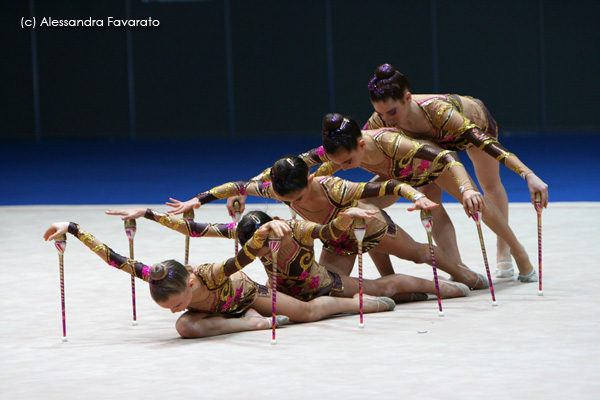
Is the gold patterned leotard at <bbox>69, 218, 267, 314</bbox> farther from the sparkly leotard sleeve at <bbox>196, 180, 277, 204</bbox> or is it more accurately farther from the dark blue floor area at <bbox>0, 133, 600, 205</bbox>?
the dark blue floor area at <bbox>0, 133, 600, 205</bbox>

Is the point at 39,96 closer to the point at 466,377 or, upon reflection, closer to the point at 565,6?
the point at 565,6

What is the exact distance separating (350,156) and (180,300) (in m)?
1.18

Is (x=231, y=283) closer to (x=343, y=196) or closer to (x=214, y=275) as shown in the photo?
(x=214, y=275)

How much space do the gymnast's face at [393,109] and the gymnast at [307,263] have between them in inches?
34.2

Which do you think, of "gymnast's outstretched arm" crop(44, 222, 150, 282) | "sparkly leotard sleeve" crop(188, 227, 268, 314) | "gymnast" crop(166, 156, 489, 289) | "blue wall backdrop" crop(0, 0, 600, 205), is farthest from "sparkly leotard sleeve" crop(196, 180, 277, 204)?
"blue wall backdrop" crop(0, 0, 600, 205)

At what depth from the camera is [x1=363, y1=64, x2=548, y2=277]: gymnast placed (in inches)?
179

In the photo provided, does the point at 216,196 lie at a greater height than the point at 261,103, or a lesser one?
lesser

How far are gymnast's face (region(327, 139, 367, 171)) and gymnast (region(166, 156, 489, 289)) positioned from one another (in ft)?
0.32

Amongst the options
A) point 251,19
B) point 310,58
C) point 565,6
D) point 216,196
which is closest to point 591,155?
point 565,6

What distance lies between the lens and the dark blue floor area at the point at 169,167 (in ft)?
29.6

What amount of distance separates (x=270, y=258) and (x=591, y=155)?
8070 millimetres

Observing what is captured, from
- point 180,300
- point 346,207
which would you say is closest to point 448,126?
point 346,207

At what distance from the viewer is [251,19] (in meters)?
14.1

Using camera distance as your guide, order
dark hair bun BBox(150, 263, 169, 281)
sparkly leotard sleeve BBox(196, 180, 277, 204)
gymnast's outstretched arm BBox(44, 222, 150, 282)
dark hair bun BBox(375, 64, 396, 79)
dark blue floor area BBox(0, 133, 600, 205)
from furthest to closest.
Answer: dark blue floor area BBox(0, 133, 600, 205), dark hair bun BBox(375, 64, 396, 79), sparkly leotard sleeve BBox(196, 180, 277, 204), gymnast's outstretched arm BBox(44, 222, 150, 282), dark hair bun BBox(150, 263, 169, 281)
